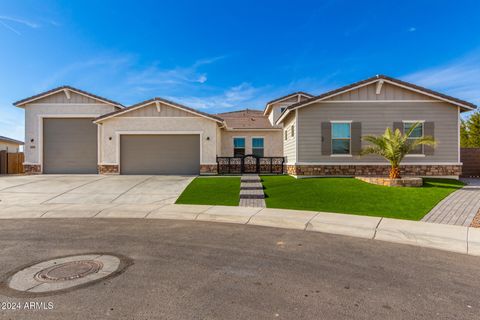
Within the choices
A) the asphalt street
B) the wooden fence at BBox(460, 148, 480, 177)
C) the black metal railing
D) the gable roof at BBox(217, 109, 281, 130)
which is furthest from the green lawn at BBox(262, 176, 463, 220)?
the gable roof at BBox(217, 109, 281, 130)

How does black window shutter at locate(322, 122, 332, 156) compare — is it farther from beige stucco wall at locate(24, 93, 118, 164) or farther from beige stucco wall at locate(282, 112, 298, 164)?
beige stucco wall at locate(24, 93, 118, 164)

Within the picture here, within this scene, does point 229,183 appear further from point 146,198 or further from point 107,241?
point 107,241

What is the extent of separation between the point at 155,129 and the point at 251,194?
9501 millimetres

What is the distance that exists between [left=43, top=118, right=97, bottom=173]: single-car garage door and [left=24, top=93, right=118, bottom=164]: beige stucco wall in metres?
0.39

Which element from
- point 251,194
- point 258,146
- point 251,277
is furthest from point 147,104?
point 251,277

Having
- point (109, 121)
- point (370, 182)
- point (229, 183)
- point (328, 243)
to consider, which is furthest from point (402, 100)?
point (109, 121)

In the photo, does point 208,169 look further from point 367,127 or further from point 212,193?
point 367,127

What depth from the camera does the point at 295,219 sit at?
7875 millimetres

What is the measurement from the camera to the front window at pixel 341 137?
50.7 ft

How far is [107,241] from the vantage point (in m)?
5.95

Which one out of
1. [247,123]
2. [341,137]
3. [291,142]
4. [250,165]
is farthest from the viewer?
[247,123]

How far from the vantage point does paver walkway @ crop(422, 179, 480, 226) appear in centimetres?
762

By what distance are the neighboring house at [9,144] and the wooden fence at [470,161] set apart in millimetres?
37684

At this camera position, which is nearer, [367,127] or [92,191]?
[92,191]
